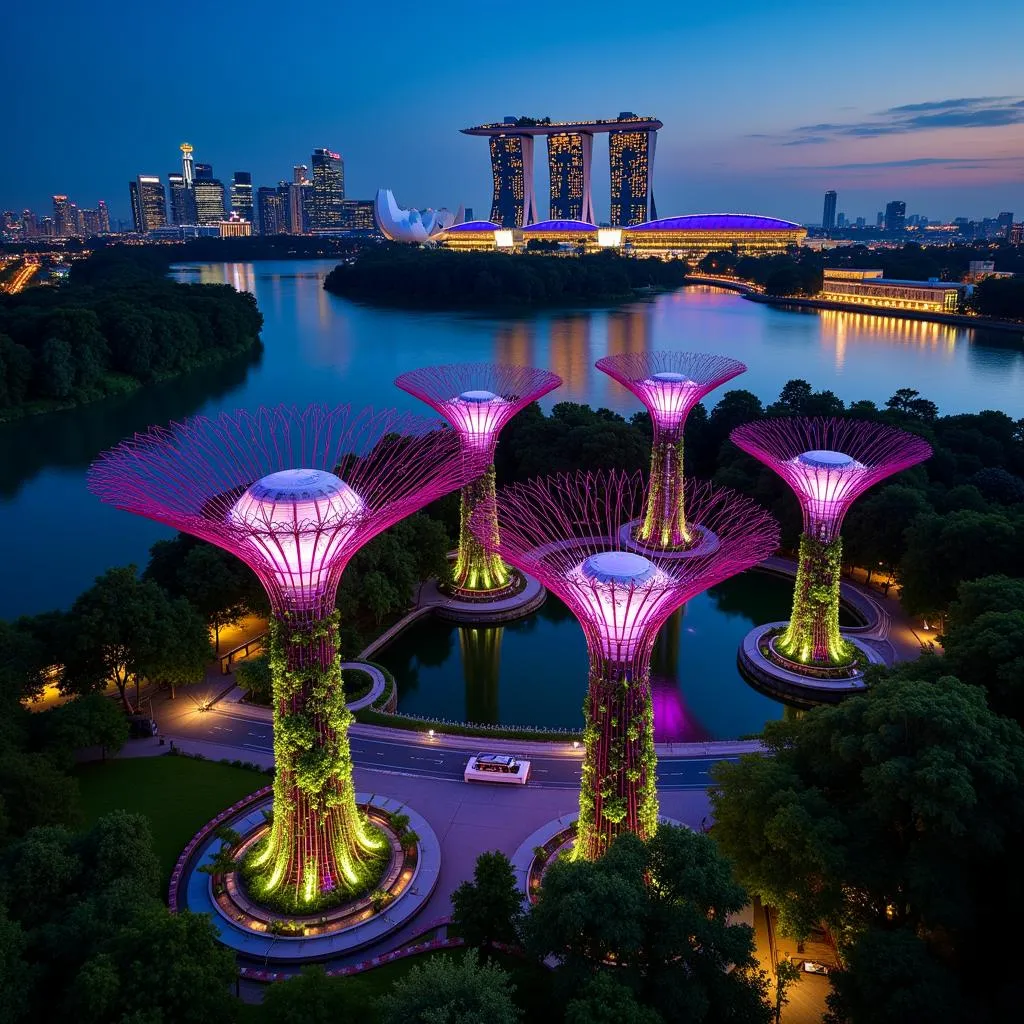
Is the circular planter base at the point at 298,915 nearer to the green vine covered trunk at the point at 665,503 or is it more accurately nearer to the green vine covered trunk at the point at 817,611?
the green vine covered trunk at the point at 817,611

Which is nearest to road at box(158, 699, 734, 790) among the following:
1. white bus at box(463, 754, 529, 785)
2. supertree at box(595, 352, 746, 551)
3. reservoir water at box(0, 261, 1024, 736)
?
white bus at box(463, 754, 529, 785)

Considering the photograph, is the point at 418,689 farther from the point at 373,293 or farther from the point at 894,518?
the point at 373,293

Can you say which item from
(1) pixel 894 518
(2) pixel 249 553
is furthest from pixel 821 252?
(2) pixel 249 553

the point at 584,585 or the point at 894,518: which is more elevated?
the point at 584,585

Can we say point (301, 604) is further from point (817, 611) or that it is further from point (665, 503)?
point (665, 503)

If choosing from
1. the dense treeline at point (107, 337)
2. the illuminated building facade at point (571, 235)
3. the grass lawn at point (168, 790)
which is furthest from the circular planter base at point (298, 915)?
the illuminated building facade at point (571, 235)

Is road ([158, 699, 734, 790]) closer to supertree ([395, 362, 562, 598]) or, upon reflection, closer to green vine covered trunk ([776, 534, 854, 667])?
green vine covered trunk ([776, 534, 854, 667])

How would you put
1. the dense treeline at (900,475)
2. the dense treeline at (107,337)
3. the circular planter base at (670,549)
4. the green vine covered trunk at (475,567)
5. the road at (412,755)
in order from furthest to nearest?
the dense treeline at (107,337) → the circular planter base at (670,549) → the green vine covered trunk at (475,567) → the dense treeline at (900,475) → the road at (412,755)
